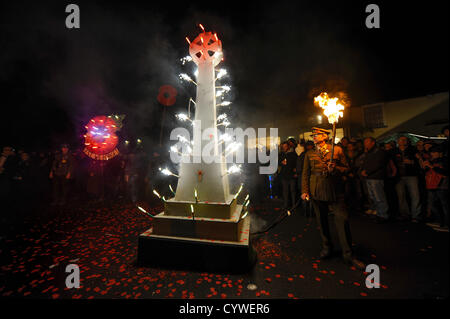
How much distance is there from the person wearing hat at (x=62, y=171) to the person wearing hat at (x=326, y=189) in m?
9.56

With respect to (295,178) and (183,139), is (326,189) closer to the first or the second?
(183,139)

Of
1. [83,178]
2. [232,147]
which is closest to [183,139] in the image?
[232,147]

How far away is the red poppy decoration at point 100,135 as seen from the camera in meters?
7.51

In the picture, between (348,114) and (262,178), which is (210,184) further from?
(348,114)

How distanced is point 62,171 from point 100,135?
229 cm

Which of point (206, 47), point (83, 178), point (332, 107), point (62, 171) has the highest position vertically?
point (206, 47)

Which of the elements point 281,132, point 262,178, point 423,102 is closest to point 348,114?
point 423,102

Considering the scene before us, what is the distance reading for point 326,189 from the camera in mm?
3180

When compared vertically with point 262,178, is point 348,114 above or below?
above

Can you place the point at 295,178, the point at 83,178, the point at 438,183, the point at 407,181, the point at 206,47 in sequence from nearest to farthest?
the point at 206,47, the point at 438,183, the point at 407,181, the point at 295,178, the point at 83,178

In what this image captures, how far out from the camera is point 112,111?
9312mm
